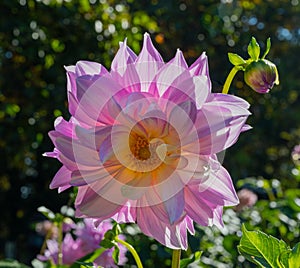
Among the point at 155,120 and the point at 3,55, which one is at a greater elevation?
the point at 155,120

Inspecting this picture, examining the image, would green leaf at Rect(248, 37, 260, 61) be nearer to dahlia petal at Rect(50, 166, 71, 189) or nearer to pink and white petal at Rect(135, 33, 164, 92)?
pink and white petal at Rect(135, 33, 164, 92)

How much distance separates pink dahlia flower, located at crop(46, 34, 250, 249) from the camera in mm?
650

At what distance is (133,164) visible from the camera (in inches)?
27.5

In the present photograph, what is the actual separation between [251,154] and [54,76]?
4.85 feet

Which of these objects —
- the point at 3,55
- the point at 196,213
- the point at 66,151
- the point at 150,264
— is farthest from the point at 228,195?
the point at 3,55

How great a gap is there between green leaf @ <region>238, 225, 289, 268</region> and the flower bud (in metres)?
0.18

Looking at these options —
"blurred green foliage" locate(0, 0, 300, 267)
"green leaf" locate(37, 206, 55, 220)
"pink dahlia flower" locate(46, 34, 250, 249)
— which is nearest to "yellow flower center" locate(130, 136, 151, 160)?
"pink dahlia flower" locate(46, 34, 250, 249)

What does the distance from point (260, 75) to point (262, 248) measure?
218mm

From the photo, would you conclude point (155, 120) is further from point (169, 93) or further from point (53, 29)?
point (53, 29)

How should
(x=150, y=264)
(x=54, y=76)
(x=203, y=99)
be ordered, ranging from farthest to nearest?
(x=54, y=76) < (x=150, y=264) < (x=203, y=99)

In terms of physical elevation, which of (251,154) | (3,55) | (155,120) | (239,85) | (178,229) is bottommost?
(251,154)

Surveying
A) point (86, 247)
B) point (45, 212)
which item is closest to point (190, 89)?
point (45, 212)

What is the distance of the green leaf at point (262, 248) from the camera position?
2.43 feet

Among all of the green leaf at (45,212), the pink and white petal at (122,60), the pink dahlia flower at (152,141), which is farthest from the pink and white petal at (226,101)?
the green leaf at (45,212)
